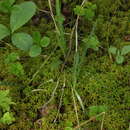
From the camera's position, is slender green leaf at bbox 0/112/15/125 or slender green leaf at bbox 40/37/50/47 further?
slender green leaf at bbox 40/37/50/47

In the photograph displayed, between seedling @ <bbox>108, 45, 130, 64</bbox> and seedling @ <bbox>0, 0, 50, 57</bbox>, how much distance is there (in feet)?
1.58

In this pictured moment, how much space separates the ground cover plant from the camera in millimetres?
2102

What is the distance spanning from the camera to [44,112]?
216 centimetres

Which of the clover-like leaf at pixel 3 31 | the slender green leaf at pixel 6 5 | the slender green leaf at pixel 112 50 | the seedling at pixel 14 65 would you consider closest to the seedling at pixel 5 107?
the seedling at pixel 14 65

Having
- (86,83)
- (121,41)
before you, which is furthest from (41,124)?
(121,41)

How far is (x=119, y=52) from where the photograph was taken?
91.5 inches

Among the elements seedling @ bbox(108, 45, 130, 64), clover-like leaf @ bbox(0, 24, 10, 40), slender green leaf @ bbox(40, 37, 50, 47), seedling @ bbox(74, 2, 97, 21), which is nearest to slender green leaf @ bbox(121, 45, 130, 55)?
seedling @ bbox(108, 45, 130, 64)

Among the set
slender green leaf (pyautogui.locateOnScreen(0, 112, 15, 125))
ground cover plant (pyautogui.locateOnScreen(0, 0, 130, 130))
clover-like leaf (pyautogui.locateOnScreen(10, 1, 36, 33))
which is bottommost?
slender green leaf (pyautogui.locateOnScreen(0, 112, 15, 125))

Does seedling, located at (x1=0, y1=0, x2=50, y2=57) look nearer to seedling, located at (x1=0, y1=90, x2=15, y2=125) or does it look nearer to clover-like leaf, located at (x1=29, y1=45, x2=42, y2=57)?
clover-like leaf, located at (x1=29, y1=45, x2=42, y2=57)

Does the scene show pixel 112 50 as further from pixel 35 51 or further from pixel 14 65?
pixel 14 65

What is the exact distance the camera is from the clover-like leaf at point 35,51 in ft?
7.51

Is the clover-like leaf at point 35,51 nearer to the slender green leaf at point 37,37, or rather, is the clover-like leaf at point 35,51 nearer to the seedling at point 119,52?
the slender green leaf at point 37,37

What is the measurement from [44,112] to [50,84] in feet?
0.70

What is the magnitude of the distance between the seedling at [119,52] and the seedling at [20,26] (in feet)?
1.58
